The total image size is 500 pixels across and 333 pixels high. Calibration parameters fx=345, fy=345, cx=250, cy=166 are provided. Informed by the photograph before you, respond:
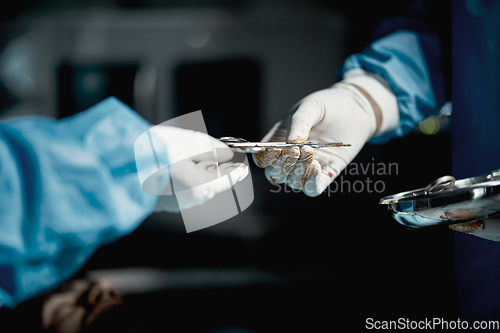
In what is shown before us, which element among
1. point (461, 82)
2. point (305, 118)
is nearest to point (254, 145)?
point (305, 118)

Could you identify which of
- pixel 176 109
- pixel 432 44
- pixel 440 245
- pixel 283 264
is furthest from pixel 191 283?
pixel 432 44

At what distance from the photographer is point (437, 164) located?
64cm

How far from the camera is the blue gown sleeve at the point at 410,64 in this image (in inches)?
21.4

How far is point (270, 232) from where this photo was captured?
0.66 meters

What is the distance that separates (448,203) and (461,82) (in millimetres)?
330

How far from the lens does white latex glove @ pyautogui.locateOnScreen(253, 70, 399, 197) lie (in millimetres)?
405

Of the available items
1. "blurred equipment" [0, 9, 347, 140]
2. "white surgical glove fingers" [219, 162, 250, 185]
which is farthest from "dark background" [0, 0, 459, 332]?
"white surgical glove fingers" [219, 162, 250, 185]

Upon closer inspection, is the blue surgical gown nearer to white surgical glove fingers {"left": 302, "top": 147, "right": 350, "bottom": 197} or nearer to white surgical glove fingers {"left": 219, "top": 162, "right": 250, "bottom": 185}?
white surgical glove fingers {"left": 302, "top": 147, "right": 350, "bottom": 197}

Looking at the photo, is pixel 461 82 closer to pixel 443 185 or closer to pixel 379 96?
pixel 379 96

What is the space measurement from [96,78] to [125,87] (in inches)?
2.2

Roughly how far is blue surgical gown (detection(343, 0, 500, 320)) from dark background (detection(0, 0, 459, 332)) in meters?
0.07

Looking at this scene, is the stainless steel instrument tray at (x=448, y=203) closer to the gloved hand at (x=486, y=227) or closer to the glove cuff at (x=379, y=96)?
the gloved hand at (x=486, y=227)

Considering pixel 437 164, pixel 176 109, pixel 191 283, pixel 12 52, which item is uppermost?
pixel 12 52

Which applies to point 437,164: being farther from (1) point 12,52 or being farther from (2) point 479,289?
(1) point 12,52
